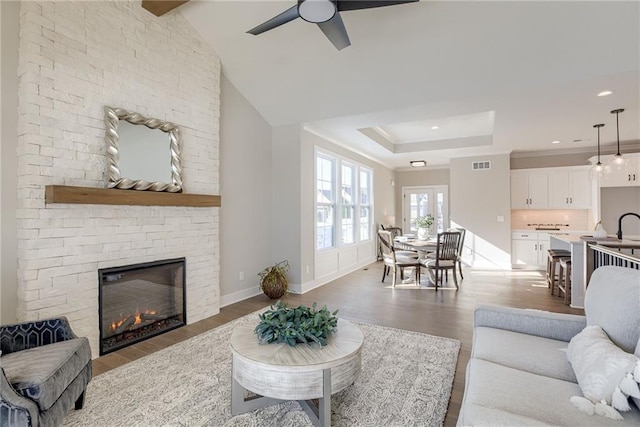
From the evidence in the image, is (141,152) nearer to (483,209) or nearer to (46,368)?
(46,368)

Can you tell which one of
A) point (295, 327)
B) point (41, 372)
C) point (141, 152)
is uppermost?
point (141, 152)

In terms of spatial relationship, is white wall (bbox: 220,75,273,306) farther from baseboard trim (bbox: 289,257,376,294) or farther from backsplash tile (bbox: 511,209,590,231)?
backsplash tile (bbox: 511,209,590,231)

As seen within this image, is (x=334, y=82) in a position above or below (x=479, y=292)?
above

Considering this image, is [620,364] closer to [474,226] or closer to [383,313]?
[383,313]

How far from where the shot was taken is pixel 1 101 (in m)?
2.53

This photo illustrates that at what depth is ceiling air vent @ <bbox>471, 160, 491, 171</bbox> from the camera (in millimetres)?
7238

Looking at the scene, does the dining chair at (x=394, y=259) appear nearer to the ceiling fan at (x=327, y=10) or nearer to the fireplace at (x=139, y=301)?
the fireplace at (x=139, y=301)

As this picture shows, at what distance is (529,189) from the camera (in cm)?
721

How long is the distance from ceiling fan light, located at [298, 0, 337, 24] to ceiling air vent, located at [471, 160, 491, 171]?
6016mm

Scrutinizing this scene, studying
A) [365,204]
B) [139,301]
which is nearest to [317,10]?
[139,301]

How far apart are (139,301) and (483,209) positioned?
7.01 metres

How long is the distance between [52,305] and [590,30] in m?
5.42

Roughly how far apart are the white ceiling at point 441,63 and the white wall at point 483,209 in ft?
6.02

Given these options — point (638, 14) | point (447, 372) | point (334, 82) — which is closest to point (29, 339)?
point (447, 372)
